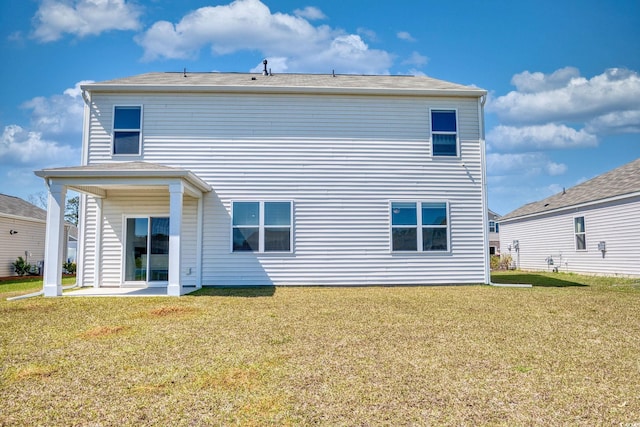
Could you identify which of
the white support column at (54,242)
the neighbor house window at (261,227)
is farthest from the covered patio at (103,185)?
the neighbor house window at (261,227)

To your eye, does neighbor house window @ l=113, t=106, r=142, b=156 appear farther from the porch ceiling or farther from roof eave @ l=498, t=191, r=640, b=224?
roof eave @ l=498, t=191, r=640, b=224

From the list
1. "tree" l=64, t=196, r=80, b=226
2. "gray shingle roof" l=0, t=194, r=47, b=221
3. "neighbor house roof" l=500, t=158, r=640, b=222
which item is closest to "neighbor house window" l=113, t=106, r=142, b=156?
"gray shingle roof" l=0, t=194, r=47, b=221

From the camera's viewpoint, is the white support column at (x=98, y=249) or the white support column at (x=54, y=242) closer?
the white support column at (x=54, y=242)

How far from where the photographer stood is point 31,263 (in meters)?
19.9

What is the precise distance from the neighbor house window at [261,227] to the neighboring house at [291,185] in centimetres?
3

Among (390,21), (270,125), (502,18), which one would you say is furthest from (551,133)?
(270,125)

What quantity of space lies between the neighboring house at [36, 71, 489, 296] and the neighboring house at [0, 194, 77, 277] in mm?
8229

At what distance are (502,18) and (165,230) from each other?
13396mm

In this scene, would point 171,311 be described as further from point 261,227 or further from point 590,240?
point 590,240

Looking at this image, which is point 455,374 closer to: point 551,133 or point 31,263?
point 31,263

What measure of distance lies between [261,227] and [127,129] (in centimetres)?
461

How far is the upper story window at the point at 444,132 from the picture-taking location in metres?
11.9

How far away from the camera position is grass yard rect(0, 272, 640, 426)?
2973 millimetres

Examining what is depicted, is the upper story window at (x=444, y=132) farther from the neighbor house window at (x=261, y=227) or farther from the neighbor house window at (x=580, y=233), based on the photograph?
the neighbor house window at (x=580, y=233)
